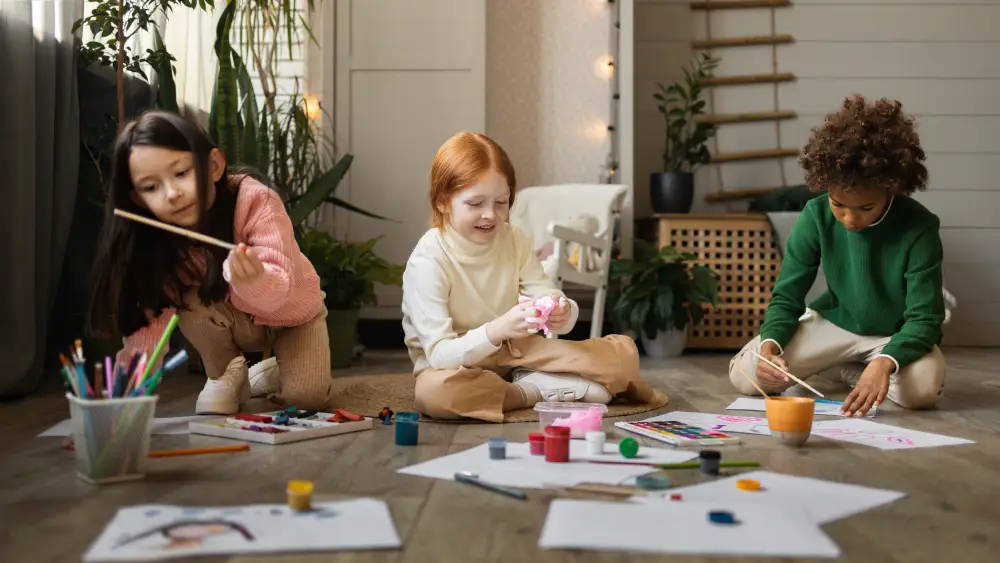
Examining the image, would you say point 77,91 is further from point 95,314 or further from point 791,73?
point 791,73

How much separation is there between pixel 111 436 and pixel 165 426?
594 mm

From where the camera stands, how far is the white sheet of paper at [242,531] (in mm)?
1111

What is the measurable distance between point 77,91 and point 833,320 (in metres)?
2.37

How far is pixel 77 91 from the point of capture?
303 cm

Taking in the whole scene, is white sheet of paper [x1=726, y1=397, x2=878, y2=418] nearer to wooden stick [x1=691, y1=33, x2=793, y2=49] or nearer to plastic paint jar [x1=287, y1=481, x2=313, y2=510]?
plastic paint jar [x1=287, y1=481, x2=313, y2=510]

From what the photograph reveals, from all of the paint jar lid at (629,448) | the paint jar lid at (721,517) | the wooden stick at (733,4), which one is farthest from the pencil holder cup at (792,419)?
the wooden stick at (733,4)

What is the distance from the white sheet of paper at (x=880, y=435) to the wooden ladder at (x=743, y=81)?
2.64 meters

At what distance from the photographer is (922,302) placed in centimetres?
242

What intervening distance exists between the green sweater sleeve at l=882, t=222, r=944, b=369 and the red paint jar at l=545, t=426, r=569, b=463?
1.13 m

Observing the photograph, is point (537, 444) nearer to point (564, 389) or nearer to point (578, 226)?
point (564, 389)

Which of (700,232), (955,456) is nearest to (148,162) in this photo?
(955,456)

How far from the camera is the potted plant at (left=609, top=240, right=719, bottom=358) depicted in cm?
394

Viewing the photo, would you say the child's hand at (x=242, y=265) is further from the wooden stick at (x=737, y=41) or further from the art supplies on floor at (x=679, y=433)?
the wooden stick at (x=737, y=41)

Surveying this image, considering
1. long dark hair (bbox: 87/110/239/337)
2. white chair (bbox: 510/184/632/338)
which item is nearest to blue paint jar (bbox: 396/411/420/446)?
long dark hair (bbox: 87/110/239/337)
